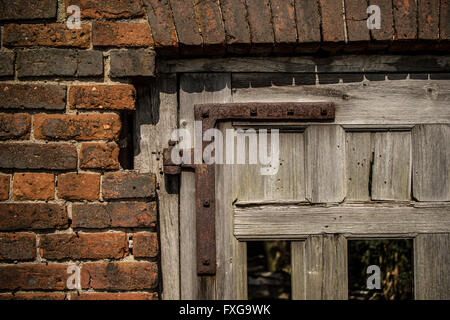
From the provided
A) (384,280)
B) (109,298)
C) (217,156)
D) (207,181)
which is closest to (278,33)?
(217,156)

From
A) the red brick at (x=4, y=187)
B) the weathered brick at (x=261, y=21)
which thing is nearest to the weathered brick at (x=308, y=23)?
the weathered brick at (x=261, y=21)

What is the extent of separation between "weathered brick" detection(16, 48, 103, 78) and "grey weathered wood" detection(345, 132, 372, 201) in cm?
108

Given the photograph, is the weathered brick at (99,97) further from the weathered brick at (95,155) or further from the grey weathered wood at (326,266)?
the grey weathered wood at (326,266)

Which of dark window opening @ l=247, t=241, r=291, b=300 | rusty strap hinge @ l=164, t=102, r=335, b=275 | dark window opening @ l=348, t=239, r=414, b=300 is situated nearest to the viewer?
rusty strap hinge @ l=164, t=102, r=335, b=275

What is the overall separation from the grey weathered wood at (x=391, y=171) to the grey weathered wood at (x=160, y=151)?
862 mm

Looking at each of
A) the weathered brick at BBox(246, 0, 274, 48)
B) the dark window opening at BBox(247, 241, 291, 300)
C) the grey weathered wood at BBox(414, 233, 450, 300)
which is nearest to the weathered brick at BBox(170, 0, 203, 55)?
the weathered brick at BBox(246, 0, 274, 48)

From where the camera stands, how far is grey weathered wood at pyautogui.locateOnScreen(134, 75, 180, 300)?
142cm

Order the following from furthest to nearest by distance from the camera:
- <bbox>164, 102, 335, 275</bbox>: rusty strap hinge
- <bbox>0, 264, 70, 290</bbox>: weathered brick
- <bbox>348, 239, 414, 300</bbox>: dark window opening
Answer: <bbox>348, 239, 414, 300</bbox>: dark window opening
<bbox>164, 102, 335, 275</bbox>: rusty strap hinge
<bbox>0, 264, 70, 290</bbox>: weathered brick

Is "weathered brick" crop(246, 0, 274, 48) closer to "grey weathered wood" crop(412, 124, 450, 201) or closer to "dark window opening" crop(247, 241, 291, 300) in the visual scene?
"grey weathered wood" crop(412, 124, 450, 201)

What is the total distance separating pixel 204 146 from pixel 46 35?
0.74 m

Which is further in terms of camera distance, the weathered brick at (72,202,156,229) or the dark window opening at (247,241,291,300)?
the dark window opening at (247,241,291,300)

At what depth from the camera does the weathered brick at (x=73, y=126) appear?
1.28 metres

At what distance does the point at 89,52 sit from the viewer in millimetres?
1294

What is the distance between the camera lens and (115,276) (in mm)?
1284
